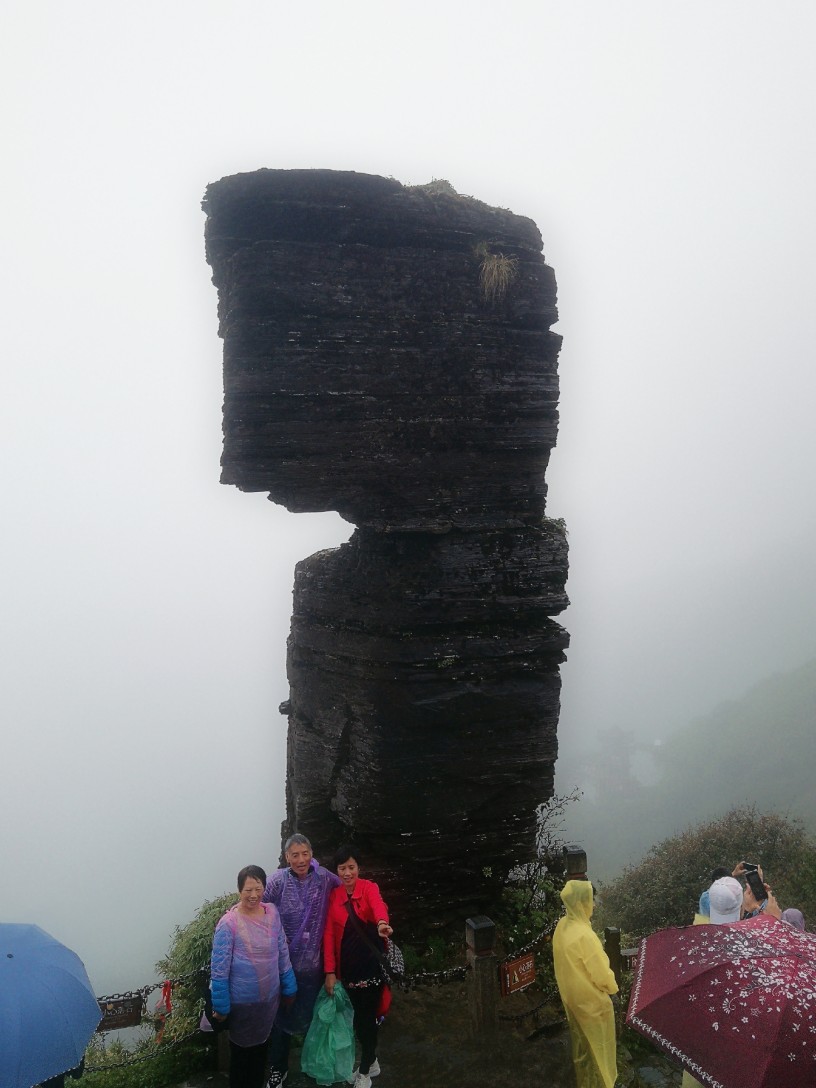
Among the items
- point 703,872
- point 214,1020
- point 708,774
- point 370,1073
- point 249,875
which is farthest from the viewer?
point 708,774

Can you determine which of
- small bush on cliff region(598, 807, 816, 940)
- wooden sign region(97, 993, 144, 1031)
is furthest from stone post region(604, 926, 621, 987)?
small bush on cliff region(598, 807, 816, 940)

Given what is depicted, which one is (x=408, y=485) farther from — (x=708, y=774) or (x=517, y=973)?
(x=708, y=774)

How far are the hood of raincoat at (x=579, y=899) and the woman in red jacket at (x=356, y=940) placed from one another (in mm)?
1542

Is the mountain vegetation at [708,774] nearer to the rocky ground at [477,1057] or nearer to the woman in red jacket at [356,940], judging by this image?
the rocky ground at [477,1057]

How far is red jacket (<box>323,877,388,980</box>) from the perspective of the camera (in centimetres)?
625

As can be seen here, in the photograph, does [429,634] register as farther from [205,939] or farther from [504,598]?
[205,939]

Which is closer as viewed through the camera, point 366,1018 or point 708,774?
point 366,1018

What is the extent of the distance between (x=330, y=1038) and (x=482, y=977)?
5.76 feet

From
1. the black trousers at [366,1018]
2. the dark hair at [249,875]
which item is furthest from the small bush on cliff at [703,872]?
the dark hair at [249,875]

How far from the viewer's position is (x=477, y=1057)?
7.20m

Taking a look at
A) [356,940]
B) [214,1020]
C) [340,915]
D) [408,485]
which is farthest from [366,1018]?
[408,485]

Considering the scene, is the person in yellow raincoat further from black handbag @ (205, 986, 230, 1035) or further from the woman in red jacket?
black handbag @ (205, 986, 230, 1035)

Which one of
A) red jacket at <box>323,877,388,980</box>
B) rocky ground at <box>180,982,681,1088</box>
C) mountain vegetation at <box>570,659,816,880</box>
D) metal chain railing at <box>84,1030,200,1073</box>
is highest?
red jacket at <box>323,877,388,980</box>

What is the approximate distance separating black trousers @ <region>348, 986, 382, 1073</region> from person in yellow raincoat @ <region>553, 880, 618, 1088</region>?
161 centimetres
